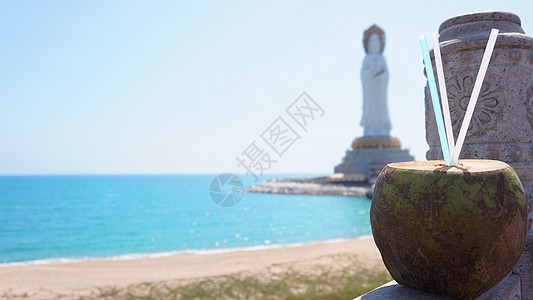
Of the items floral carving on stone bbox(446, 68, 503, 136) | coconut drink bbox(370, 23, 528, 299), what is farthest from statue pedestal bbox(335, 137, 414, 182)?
coconut drink bbox(370, 23, 528, 299)

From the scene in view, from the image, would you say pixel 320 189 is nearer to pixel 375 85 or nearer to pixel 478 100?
pixel 375 85

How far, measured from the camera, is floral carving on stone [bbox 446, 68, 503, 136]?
109 inches

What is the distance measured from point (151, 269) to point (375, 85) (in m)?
28.6

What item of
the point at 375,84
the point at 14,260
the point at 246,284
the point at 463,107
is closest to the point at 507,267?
the point at 463,107

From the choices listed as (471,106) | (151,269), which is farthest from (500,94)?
(151,269)

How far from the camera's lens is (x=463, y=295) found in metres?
1.75

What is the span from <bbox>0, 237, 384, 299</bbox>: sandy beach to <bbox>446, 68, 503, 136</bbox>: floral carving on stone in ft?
19.9

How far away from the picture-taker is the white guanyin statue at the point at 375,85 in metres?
33.7

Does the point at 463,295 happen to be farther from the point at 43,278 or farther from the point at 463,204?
the point at 43,278

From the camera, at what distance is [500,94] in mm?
2766

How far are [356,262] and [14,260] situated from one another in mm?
13949

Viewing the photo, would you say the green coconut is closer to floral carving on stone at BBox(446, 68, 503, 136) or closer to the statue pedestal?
floral carving on stone at BBox(446, 68, 503, 136)

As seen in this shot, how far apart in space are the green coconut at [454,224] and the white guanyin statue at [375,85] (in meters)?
33.8

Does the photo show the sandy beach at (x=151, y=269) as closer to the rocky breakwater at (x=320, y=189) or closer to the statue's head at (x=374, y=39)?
the rocky breakwater at (x=320, y=189)
